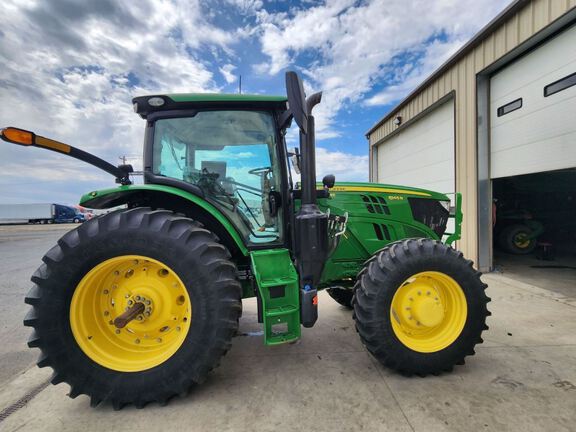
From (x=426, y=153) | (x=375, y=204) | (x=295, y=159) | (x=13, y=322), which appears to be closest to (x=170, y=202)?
(x=295, y=159)

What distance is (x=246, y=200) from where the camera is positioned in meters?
2.60

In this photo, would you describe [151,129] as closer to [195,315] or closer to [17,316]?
[195,315]

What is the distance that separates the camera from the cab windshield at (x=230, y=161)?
8.09 ft

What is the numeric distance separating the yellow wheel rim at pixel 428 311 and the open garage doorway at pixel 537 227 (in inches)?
158

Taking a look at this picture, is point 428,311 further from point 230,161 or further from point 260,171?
point 230,161

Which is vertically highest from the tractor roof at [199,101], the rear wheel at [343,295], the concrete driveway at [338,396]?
the tractor roof at [199,101]

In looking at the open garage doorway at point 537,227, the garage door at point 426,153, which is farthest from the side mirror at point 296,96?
the garage door at point 426,153

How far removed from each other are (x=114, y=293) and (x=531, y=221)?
963 cm

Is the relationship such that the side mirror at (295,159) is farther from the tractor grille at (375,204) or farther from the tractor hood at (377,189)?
the tractor grille at (375,204)

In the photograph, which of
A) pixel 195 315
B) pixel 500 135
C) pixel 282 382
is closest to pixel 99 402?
pixel 195 315

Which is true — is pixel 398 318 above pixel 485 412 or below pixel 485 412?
above

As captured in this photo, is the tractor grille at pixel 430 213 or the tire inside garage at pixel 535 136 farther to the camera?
the tire inside garage at pixel 535 136

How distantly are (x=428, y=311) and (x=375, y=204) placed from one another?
1111 millimetres

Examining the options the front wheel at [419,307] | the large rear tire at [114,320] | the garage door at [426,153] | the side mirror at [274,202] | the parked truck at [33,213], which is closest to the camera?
the large rear tire at [114,320]
